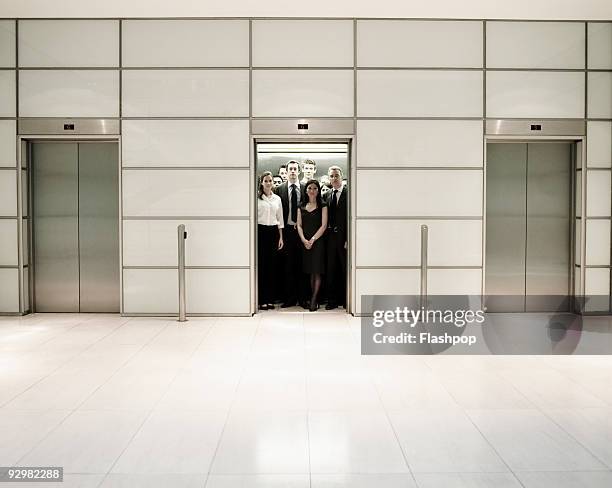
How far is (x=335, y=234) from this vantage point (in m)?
8.43

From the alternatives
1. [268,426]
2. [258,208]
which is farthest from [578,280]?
[268,426]

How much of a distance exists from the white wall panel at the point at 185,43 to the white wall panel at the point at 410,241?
8.50ft

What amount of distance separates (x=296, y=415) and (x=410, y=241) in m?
4.19

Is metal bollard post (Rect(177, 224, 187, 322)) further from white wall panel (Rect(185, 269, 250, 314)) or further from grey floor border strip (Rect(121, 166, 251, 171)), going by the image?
grey floor border strip (Rect(121, 166, 251, 171))

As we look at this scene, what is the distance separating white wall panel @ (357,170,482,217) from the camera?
776 cm

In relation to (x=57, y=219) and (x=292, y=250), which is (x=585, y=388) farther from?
(x=57, y=219)

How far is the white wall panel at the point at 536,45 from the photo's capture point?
7.74 m

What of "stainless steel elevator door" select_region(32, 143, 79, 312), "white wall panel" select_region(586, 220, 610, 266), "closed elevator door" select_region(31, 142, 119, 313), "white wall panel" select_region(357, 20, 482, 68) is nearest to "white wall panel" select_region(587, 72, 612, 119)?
"white wall panel" select_region(586, 220, 610, 266)

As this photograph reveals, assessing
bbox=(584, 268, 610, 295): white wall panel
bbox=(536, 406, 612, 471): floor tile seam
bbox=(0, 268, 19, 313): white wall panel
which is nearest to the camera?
bbox=(536, 406, 612, 471): floor tile seam

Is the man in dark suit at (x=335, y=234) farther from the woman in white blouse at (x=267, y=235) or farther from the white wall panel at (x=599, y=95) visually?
the white wall panel at (x=599, y=95)

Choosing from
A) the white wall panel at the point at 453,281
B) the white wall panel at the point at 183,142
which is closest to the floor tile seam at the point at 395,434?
the white wall panel at the point at 453,281

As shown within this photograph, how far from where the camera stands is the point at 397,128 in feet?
25.4

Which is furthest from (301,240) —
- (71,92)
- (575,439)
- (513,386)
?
(575,439)

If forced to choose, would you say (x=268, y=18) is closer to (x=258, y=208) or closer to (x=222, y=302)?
(x=258, y=208)
